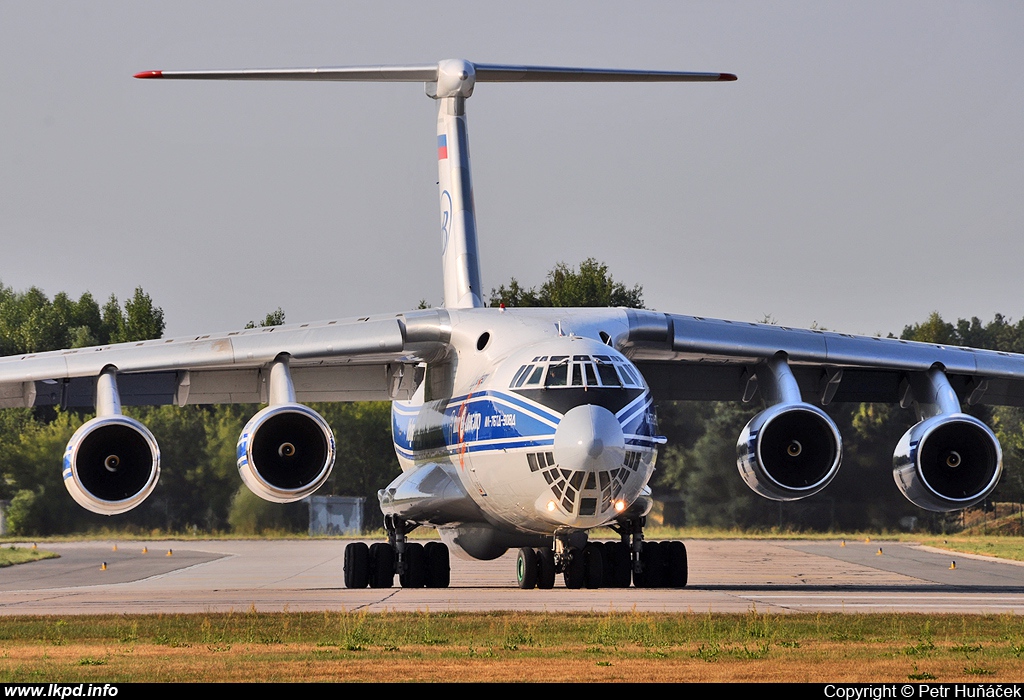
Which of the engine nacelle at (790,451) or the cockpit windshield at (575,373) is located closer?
the cockpit windshield at (575,373)

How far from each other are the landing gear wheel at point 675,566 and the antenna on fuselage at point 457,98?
460 centimetres

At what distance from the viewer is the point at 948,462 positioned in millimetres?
17906

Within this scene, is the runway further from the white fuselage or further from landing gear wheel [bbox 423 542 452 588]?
the white fuselage

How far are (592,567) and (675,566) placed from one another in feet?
4.37

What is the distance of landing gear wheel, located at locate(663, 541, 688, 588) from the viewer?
18516 mm

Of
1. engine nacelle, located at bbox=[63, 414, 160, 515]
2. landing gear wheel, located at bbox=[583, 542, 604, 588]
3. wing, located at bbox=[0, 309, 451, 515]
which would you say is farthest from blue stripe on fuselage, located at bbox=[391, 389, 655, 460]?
engine nacelle, located at bbox=[63, 414, 160, 515]

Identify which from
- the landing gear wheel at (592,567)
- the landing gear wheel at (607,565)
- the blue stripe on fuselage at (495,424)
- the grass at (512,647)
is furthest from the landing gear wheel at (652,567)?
the grass at (512,647)

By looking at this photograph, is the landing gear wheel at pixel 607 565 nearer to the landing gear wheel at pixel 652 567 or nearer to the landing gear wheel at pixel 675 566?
the landing gear wheel at pixel 652 567

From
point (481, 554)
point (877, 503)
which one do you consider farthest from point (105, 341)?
point (481, 554)

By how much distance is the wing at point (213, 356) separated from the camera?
17891 mm

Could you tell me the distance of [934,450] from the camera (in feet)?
58.9

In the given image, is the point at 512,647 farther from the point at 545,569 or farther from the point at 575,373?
the point at 545,569
